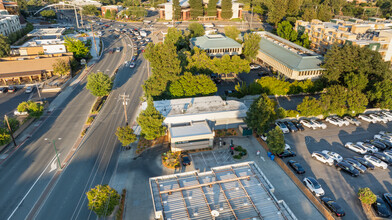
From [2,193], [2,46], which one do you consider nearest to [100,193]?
[2,193]

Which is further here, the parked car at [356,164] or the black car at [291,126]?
the black car at [291,126]

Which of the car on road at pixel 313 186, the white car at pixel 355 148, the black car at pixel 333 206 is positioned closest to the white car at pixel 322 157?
the car on road at pixel 313 186

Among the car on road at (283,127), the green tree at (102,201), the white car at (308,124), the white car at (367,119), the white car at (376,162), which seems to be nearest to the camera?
the green tree at (102,201)

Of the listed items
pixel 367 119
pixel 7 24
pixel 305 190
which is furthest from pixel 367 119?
pixel 7 24

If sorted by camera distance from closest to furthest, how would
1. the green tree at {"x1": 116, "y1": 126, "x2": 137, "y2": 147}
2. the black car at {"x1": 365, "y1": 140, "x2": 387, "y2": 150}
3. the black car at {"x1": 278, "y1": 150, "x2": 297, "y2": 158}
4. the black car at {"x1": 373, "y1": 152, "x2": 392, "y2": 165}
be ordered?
1. the black car at {"x1": 373, "y1": 152, "x2": 392, "y2": 165}
2. the green tree at {"x1": 116, "y1": 126, "x2": 137, "y2": 147}
3. the black car at {"x1": 278, "y1": 150, "x2": 297, "y2": 158}
4. the black car at {"x1": 365, "y1": 140, "x2": 387, "y2": 150}

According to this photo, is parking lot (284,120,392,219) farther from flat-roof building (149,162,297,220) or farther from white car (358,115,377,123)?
flat-roof building (149,162,297,220)

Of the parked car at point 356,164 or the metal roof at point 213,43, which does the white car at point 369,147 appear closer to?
the parked car at point 356,164

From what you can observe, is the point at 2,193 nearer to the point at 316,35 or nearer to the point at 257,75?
the point at 257,75

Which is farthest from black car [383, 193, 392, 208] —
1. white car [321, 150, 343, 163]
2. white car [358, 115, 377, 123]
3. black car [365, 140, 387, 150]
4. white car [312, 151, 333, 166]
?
white car [358, 115, 377, 123]
